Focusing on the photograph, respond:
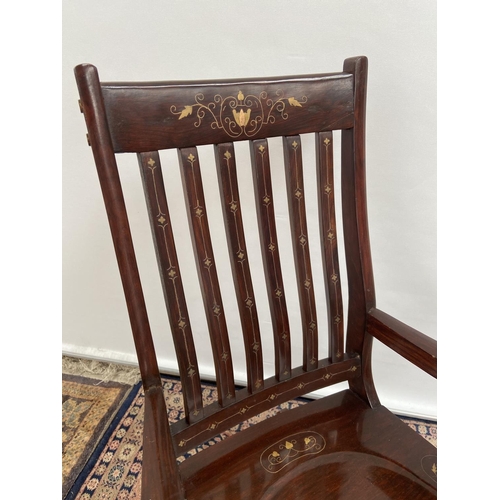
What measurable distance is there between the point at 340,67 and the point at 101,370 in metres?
1.23

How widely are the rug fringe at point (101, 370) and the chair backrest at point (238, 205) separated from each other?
84 centimetres

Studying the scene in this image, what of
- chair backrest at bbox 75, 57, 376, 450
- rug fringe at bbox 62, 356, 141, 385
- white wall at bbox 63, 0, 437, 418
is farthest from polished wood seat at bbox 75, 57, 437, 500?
rug fringe at bbox 62, 356, 141, 385

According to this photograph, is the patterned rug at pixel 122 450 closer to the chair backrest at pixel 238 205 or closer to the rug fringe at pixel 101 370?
the rug fringe at pixel 101 370

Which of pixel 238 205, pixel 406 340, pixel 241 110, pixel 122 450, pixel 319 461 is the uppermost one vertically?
pixel 241 110

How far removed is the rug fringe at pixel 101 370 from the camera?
152 centimetres

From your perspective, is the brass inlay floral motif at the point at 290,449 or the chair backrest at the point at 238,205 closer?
the chair backrest at the point at 238,205

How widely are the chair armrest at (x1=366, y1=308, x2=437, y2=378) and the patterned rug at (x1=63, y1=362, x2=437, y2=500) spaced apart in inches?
22.9

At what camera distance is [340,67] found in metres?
0.96

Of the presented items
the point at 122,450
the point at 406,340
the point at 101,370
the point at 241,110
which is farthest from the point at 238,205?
the point at 101,370

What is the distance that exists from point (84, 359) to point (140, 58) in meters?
1.06

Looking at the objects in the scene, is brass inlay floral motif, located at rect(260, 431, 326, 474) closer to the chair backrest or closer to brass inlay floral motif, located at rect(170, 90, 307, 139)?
the chair backrest

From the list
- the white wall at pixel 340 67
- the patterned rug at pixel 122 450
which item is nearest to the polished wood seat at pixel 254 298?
the white wall at pixel 340 67

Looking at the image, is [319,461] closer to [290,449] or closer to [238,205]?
[290,449]

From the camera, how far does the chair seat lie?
72 centimetres
